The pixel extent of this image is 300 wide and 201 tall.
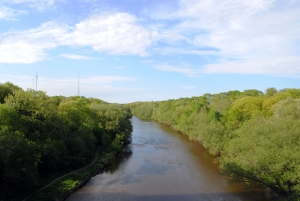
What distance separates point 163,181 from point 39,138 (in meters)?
14.8

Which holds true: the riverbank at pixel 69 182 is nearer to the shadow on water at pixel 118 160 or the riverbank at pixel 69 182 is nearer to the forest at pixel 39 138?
the shadow on water at pixel 118 160

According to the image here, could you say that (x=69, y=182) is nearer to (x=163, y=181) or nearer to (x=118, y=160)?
(x=163, y=181)

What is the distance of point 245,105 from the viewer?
4316 cm

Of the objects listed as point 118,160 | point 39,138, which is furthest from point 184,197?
point 39,138

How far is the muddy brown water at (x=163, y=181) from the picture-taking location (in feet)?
76.7

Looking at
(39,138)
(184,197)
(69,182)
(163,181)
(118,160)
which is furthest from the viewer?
(118,160)

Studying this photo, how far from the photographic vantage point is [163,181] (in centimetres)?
2738

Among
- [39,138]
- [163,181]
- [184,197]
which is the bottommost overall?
[184,197]

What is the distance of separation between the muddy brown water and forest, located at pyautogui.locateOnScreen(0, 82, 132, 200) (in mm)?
4298

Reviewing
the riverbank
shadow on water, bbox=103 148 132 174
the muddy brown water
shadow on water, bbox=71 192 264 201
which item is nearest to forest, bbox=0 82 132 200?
the riverbank

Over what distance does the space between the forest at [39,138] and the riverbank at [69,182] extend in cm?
106

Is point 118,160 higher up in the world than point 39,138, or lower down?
lower down

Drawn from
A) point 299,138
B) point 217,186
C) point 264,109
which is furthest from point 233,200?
point 264,109

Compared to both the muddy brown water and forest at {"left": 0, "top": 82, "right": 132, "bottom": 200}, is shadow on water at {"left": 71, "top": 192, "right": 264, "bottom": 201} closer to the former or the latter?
the muddy brown water
